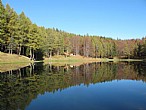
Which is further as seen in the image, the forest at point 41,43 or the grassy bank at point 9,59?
the forest at point 41,43

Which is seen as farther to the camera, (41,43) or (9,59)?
(41,43)

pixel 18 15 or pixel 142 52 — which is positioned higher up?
pixel 18 15

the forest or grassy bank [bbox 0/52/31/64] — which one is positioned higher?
the forest

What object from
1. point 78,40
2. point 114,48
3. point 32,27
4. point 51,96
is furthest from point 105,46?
point 51,96

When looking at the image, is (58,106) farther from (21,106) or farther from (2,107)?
(2,107)

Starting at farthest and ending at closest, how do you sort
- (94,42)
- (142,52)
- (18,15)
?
1. (94,42)
2. (142,52)
3. (18,15)

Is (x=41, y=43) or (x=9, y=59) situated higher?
(x=41, y=43)

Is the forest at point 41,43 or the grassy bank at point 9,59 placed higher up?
the forest at point 41,43

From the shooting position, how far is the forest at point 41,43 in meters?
60.6

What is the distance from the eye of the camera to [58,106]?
41.5ft

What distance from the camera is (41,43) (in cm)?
7950

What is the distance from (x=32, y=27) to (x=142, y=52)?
94.6 metres

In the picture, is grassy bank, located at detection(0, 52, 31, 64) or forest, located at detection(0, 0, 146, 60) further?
forest, located at detection(0, 0, 146, 60)

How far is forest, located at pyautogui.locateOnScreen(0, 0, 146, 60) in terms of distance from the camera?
6062 cm
